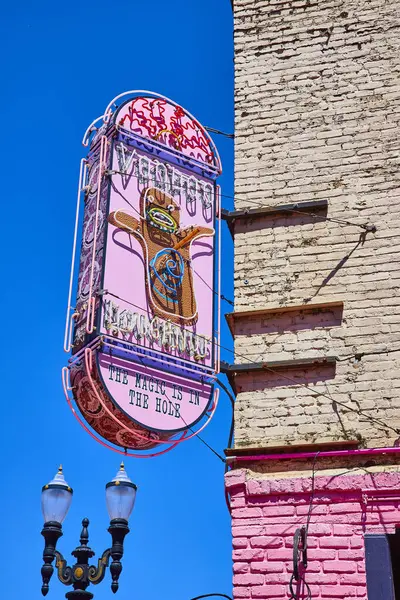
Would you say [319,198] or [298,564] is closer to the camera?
[298,564]

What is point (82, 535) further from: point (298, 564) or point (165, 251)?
point (165, 251)

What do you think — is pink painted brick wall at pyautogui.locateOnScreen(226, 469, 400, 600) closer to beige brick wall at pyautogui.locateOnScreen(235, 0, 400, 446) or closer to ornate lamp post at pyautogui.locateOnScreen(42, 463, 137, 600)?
beige brick wall at pyautogui.locateOnScreen(235, 0, 400, 446)

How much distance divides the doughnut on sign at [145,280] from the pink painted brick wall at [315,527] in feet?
2.75

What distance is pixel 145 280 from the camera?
7.69m

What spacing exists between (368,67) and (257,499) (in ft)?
14.9

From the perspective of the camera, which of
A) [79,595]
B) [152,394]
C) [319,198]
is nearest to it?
A: [152,394]

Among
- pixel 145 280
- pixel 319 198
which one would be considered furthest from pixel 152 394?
pixel 319 198

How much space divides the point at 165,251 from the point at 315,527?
107 inches

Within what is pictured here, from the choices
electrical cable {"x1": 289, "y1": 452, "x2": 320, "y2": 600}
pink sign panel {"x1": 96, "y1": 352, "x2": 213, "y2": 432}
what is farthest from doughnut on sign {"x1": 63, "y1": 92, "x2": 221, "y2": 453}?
electrical cable {"x1": 289, "y1": 452, "x2": 320, "y2": 600}

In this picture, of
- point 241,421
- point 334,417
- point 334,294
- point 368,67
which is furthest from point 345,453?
point 368,67

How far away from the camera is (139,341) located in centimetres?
735

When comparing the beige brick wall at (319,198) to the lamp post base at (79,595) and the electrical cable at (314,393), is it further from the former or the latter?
the lamp post base at (79,595)

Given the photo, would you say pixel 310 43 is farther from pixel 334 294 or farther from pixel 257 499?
pixel 257 499

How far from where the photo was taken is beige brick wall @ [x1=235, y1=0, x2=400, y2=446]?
24.9ft
